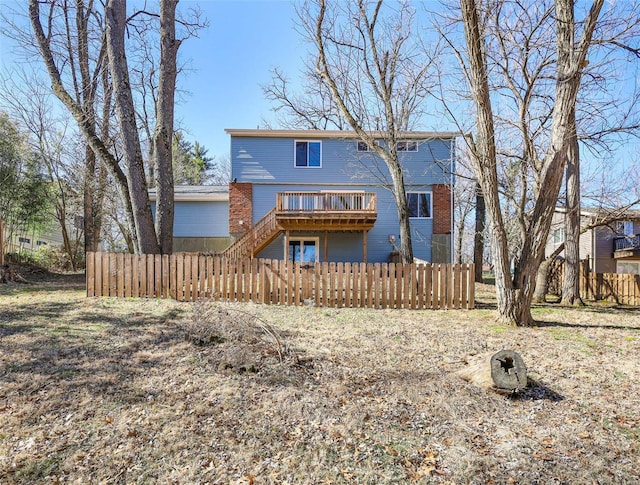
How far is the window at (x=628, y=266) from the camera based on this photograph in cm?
2177

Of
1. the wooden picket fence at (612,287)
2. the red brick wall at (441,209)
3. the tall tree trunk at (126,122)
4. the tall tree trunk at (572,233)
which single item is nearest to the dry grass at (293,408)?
the tall tree trunk at (126,122)

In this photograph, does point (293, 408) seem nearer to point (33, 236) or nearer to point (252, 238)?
point (252, 238)

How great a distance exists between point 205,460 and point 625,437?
3539 mm

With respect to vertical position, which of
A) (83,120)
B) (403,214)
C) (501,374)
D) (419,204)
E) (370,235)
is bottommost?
(501,374)

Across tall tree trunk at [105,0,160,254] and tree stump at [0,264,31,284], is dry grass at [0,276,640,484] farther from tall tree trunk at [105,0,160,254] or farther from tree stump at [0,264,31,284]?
tree stump at [0,264,31,284]

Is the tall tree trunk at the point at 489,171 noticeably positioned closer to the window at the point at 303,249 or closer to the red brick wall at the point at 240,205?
the window at the point at 303,249

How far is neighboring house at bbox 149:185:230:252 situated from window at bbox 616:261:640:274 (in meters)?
23.3

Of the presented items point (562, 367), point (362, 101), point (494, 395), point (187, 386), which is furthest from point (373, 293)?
point (362, 101)

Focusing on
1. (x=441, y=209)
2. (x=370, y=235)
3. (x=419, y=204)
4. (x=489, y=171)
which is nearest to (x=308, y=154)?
(x=370, y=235)

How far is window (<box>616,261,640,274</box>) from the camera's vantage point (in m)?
21.8

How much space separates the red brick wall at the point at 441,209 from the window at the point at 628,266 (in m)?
12.6

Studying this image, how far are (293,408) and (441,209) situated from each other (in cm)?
1621

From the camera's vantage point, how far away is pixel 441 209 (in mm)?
18047

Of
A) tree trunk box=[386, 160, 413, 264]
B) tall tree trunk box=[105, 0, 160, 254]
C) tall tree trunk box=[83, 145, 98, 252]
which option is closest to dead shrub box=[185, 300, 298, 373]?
tall tree trunk box=[105, 0, 160, 254]
